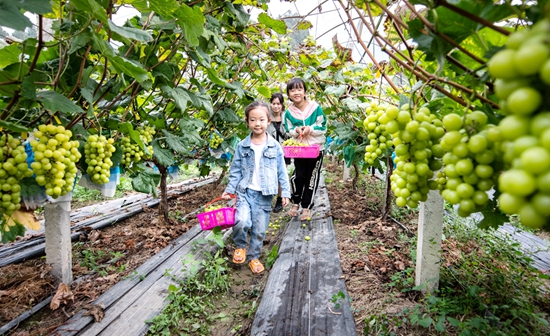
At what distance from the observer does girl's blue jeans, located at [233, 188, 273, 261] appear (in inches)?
110

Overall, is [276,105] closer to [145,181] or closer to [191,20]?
[145,181]

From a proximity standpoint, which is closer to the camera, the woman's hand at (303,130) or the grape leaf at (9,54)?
the grape leaf at (9,54)

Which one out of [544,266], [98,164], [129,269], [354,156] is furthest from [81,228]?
[544,266]

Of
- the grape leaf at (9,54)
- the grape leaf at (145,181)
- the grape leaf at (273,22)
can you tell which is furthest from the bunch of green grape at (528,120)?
the grape leaf at (145,181)

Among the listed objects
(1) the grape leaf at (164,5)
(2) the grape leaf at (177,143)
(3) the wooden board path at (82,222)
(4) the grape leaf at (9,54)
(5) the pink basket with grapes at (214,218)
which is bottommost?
(3) the wooden board path at (82,222)

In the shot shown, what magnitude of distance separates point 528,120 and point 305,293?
1907mm

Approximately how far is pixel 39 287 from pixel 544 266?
3.59 meters

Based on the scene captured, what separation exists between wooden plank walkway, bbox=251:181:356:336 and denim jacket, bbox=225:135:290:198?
626 millimetres

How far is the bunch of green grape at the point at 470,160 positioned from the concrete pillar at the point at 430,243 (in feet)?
4.18

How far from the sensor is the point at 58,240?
204cm

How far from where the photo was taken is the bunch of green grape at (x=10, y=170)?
3.55ft

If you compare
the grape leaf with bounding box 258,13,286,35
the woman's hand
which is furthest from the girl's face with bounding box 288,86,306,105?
the grape leaf with bounding box 258,13,286,35

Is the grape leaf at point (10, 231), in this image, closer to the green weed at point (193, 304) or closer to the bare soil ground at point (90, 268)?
the bare soil ground at point (90, 268)

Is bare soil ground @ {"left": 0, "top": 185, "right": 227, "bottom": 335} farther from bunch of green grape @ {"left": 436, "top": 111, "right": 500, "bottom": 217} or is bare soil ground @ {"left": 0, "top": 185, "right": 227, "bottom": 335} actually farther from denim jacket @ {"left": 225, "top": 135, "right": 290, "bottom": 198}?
bunch of green grape @ {"left": 436, "top": 111, "right": 500, "bottom": 217}
